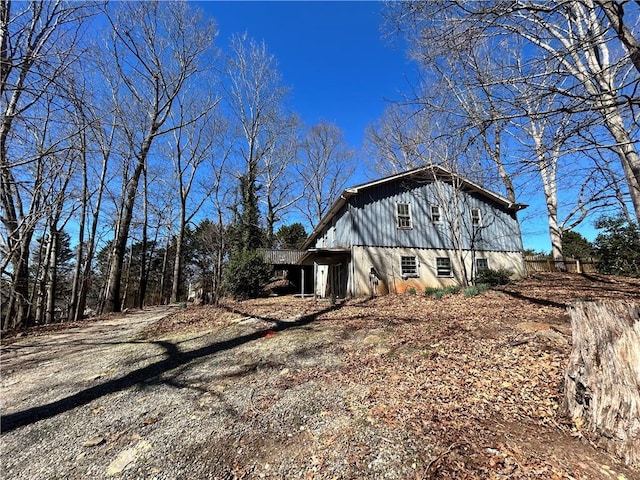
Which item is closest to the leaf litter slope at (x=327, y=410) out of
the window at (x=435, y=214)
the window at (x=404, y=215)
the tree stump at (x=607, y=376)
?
the tree stump at (x=607, y=376)

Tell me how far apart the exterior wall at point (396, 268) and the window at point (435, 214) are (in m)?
1.59

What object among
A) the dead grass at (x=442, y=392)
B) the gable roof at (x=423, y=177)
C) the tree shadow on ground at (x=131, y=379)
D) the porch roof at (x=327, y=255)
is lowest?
the tree shadow on ground at (x=131, y=379)

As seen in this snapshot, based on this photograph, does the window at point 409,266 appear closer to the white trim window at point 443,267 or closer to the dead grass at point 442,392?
the white trim window at point 443,267

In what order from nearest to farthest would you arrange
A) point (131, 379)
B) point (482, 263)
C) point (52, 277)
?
1. point (131, 379)
2. point (52, 277)
3. point (482, 263)

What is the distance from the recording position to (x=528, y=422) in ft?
10.3

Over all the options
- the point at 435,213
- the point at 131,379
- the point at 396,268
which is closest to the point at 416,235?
the point at 435,213

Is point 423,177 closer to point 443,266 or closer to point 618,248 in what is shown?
point 443,266

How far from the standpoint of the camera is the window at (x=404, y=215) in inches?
592

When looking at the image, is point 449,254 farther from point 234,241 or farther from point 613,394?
point 234,241

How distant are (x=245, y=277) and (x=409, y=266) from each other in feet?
28.6

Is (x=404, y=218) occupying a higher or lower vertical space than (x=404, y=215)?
lower

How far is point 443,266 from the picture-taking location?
15000mm

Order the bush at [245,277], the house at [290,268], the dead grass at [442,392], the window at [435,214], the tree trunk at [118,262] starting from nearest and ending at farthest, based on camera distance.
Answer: the dead grass at [442,392]
the tree trunk at [118,262]
the window at [435,214]
the bush at [245,277]
the house at [290,268]

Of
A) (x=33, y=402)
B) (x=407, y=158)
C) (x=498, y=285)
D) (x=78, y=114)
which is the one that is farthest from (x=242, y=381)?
(x=407, y=158)
